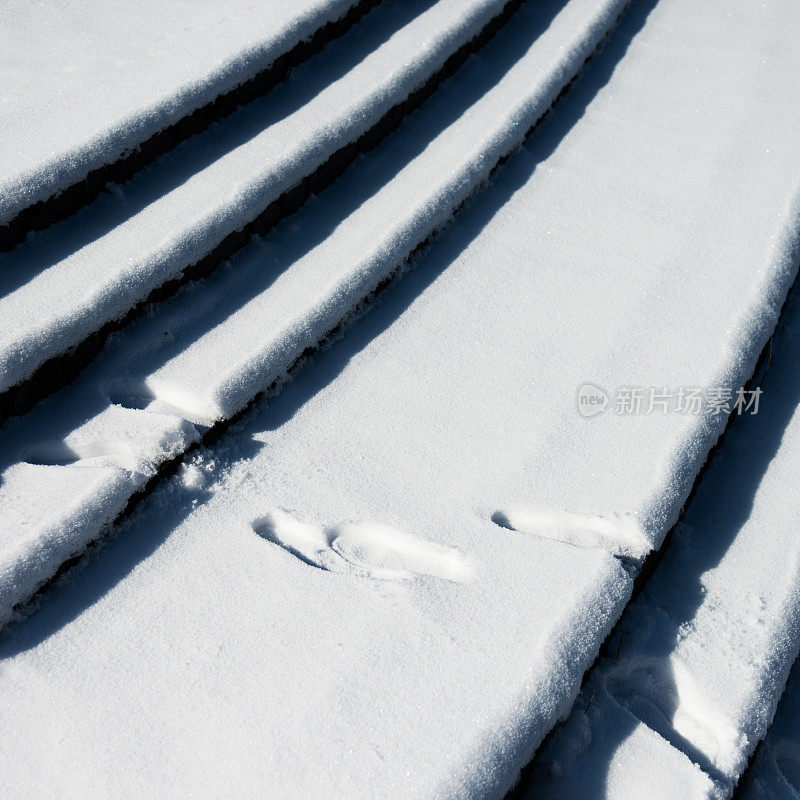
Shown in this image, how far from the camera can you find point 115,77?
203 cm

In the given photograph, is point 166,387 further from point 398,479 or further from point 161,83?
point 161,83

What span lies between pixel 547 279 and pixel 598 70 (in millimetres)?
1254

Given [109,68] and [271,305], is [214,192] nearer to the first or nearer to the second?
[271,305]

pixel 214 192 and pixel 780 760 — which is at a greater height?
pixel 214 192

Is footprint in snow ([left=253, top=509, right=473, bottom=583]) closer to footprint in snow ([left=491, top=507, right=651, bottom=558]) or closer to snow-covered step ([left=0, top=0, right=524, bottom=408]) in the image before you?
footprint in snow ([left=491, top=507, right=651, bottom=558])

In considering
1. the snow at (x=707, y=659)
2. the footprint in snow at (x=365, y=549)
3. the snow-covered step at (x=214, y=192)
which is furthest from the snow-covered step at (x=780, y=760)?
the snow-covered step at (x=214, y=192)

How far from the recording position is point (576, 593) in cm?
131

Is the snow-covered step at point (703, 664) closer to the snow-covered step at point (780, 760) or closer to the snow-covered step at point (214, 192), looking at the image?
the snow-covered step at point (780, 760)

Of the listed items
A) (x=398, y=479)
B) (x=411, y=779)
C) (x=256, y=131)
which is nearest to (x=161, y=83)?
(x=256, y=131)

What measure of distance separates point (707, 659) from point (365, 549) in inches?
23.9

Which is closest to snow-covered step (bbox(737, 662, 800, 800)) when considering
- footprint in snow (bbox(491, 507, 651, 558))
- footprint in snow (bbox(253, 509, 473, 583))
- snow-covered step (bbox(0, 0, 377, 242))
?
footprint in snow (bbox(491, 507, 651, 558))

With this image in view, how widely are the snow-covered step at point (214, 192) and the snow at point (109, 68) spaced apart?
92mm

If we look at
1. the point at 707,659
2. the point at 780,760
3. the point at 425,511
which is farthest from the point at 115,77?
the point at 780,760

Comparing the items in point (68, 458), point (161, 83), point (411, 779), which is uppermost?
point (161, 83)
